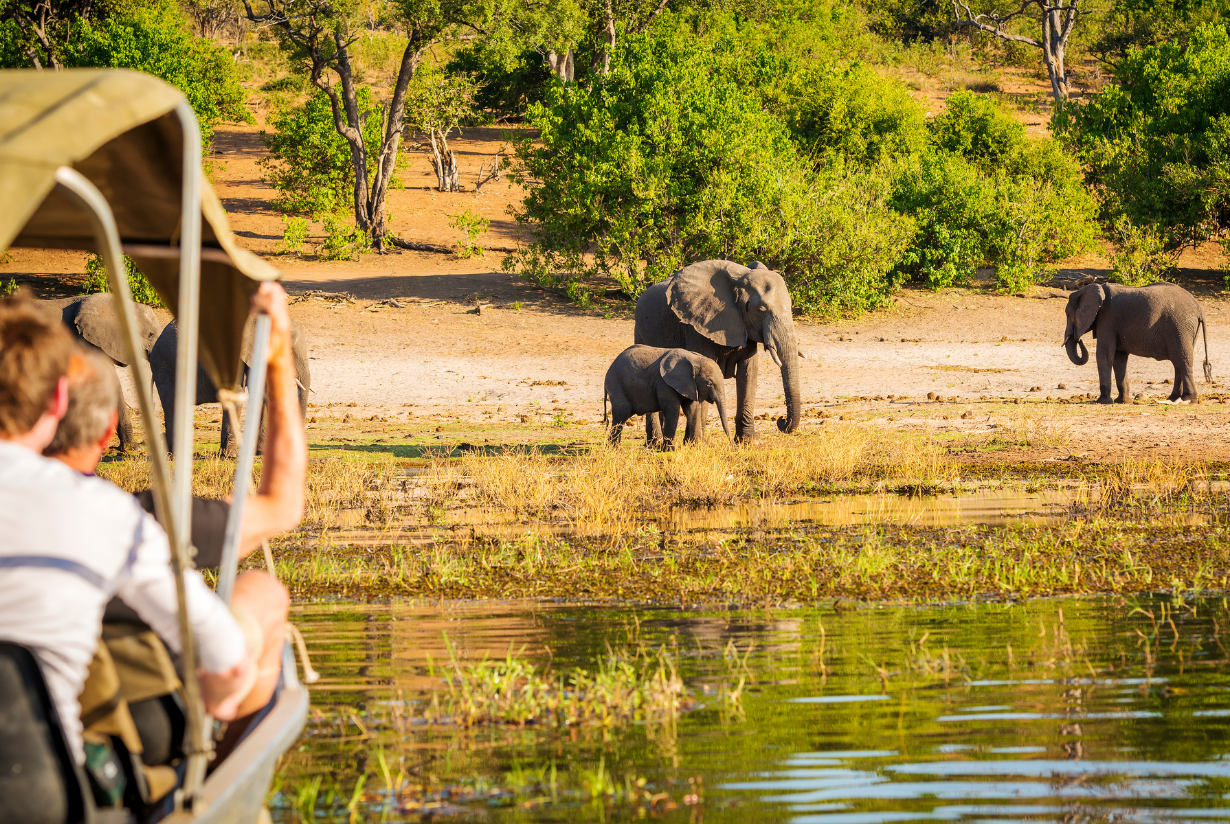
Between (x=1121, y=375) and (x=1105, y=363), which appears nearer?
(x=1105, y=363)

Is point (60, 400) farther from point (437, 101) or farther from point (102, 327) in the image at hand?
point (437, 101)

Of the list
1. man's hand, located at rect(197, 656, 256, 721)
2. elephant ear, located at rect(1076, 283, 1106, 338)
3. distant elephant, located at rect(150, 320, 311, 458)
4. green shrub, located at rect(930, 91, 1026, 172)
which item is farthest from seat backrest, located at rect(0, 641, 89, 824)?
green shrub, located at rect(930, 91, 1026, 172)

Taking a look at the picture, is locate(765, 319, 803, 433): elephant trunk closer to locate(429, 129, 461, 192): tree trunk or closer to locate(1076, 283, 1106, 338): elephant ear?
locate(1076, 283, 1106, 338): elephant ear

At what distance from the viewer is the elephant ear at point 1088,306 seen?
19.7 metres

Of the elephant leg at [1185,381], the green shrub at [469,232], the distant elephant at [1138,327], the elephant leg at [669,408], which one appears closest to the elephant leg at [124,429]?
the elephant leg at [669,408]

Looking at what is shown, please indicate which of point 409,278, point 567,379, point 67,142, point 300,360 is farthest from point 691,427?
point 409,278

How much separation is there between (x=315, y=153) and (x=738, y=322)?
2470 centimetres

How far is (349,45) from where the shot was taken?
3472 cm

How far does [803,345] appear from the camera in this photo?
82.4 ft

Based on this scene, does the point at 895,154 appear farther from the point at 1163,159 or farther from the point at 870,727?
the point at 870,727

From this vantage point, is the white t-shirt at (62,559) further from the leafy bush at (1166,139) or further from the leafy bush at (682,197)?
the leafy bush at (1166,139)

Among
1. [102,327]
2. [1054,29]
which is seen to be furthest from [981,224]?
[1054,29]

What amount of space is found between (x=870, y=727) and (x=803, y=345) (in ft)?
66.6

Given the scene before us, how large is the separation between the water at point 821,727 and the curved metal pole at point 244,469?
3.49 ft
